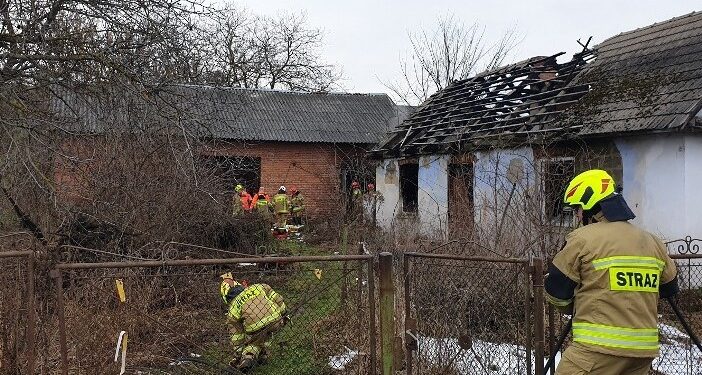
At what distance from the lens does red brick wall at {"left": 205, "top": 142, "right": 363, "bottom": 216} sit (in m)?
21.0

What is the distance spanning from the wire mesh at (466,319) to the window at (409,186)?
10.1 meters

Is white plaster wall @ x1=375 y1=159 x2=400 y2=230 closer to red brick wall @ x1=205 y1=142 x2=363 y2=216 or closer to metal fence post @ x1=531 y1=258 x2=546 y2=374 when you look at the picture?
red brick wall @ x1=205 y1=142 x2=363 y2=216

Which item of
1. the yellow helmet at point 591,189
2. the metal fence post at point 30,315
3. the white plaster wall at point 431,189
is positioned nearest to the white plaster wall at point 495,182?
the white plaster wall at point 431,189

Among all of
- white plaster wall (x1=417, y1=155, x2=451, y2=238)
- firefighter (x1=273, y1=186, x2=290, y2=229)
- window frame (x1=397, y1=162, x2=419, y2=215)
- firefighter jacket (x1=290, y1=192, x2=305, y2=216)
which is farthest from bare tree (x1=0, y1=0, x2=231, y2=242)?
firefighter jacket (x1=290, y1=192, x2=305, y2=216)

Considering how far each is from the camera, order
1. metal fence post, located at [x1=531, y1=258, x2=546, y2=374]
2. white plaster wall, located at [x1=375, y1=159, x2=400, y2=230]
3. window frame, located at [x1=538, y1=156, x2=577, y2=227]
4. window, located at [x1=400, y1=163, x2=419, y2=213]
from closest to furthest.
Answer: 1. metal fence post, located at [x1=531, y1=258, x2=546, y2=374]
2. window frame, located at [x1=538, y1=156, x2=577, y2=227]
3. window, located at [x1=400, y1=163, x2=419, y2=213]
4. white plaster wall, located at [x1=375, y1=159, x2=400, y2=230]

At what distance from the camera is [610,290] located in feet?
11.0

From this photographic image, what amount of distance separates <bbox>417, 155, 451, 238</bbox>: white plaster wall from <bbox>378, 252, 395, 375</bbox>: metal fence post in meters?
8.66

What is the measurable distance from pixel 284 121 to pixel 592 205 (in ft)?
62.1

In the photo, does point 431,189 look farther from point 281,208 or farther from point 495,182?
point 281,208

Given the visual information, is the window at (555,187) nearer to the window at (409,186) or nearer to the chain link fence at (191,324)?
the chain link fence at (191,324)

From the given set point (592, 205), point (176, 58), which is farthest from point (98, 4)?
point (592, 205)

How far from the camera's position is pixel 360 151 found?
72.3 ft

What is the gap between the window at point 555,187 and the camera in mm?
9064

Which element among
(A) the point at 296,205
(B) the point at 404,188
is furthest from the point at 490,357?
(A) the point at 296,205
